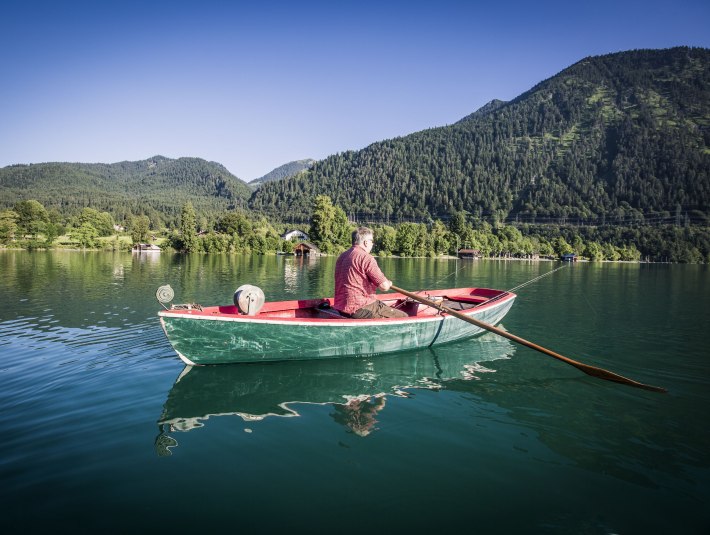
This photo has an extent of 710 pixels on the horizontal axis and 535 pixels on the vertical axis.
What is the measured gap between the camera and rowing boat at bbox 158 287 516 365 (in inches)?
283

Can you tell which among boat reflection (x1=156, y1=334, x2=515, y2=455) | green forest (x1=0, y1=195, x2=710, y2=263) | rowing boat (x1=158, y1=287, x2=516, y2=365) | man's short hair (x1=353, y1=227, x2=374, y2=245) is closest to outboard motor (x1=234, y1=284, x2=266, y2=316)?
rowing boat (x1=158, y1=287, x2=516, y2=365)

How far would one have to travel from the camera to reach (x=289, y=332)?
773cm

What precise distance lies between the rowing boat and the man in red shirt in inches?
14.4

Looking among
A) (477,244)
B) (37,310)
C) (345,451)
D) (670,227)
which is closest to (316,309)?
(345,451)

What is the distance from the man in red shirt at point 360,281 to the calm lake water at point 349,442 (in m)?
1.20

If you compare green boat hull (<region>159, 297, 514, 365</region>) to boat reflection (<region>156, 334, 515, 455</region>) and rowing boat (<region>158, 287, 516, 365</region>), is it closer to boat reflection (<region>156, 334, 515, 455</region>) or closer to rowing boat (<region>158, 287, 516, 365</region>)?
rowing boat (<region>158, 287, 516, 365</region>)

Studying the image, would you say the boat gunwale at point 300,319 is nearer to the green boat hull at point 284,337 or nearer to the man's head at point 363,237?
the green boat hull at point 284,337

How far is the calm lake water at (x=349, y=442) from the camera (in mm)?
3812

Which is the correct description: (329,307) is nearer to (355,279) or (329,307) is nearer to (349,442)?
(355,279)

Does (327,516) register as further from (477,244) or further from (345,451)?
(477,244)

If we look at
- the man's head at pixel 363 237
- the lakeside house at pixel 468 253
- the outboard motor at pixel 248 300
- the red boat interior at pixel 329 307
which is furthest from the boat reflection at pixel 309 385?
the lakeside house at pixel 468 253

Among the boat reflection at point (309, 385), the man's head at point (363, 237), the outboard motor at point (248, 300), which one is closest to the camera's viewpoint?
the boat reflection at point (309, 385)

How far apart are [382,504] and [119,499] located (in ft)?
8.64

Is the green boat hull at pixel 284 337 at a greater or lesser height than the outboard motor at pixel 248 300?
lesser
